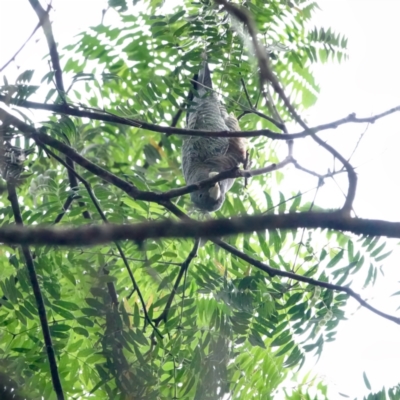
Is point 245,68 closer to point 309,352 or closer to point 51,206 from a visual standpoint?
point 51,206

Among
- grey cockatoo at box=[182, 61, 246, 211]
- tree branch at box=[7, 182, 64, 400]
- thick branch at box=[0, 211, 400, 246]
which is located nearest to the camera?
thick branch at box=[0, 211, 400, 246]

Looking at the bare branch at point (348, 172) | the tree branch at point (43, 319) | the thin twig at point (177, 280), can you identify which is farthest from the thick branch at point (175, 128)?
the thin twig at point (177, 280)

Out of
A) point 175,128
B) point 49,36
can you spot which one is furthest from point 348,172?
point 49,36

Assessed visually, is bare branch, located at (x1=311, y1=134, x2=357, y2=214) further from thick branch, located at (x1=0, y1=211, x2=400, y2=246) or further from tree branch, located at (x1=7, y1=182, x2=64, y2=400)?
tree branch, located at (x1=7, y1=182, x2=64, y2=400)

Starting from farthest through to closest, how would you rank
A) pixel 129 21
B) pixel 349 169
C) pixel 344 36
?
1. pixel 129 21
2. pixel 344 36
3. pixel 349 169

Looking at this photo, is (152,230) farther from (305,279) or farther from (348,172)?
(305,279)

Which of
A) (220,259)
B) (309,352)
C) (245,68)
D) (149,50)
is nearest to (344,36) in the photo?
(245,68)

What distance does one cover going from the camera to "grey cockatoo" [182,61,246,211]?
255 centimetres

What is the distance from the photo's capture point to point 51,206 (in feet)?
7.24

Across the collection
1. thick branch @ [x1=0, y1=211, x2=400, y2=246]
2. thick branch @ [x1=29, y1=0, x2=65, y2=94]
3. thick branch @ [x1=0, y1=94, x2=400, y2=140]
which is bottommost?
thick branch @ [x1=0, y1=211, x2=400, y2=246]

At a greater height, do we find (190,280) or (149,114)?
(149,114)

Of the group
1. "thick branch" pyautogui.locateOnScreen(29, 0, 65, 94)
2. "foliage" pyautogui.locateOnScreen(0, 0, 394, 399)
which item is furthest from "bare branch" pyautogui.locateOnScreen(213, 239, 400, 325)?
"thick branch" pyautogui.locateOnScreen(29, 0, 65, 94)

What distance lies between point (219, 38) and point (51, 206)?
87 centimetres

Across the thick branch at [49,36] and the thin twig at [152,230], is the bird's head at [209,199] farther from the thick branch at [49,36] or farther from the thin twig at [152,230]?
the thin twig at [152,230]
